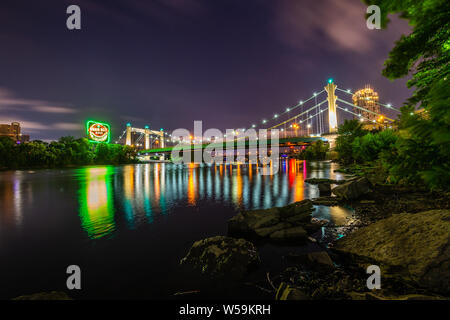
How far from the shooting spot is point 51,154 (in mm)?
63875

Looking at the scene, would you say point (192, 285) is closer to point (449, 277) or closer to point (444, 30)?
point (449, 277)

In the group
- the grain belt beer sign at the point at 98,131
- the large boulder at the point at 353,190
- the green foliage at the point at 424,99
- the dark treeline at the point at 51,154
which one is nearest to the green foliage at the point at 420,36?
the green foliage at the point at 424,99

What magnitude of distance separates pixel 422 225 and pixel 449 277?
146cm

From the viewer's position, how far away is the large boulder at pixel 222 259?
193 inches

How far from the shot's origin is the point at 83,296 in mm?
4504

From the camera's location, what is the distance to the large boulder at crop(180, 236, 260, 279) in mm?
4910

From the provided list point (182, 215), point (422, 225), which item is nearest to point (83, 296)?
point (182, 215)

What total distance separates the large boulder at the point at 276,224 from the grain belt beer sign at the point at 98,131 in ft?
298

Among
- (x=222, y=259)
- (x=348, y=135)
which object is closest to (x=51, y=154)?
(x=222, y=259)

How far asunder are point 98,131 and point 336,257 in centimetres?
9649

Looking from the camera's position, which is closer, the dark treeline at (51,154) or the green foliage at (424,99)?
the green foliage at (424,99)

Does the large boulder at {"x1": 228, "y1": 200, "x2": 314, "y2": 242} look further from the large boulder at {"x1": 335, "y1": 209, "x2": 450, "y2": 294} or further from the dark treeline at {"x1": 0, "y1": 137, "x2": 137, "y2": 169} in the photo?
the dark treeline at {"x1": 0, "y1": 137, "x2": 137, "y2": 169}

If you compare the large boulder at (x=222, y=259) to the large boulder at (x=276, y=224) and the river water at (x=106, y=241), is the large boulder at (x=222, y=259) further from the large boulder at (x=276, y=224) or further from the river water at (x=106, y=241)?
the large boulder at (x=276, y=224)

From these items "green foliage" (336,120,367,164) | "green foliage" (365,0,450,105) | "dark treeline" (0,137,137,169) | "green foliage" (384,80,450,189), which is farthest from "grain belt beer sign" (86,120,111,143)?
"green foliage" (384,80,450,189)
